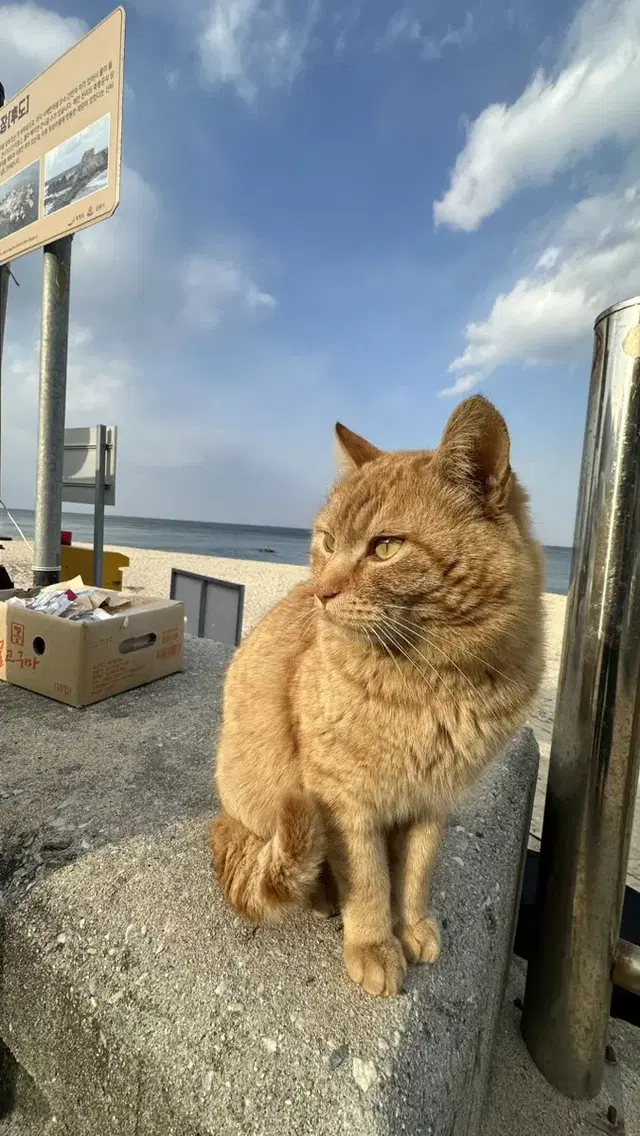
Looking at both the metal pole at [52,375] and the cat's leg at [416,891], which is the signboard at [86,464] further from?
the cat's leg at [416,891]

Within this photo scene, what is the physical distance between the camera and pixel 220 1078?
0.75 m

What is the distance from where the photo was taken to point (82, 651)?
73.5 inches

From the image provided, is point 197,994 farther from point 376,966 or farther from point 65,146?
point 65,146

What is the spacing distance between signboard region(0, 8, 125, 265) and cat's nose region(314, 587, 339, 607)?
101 inches

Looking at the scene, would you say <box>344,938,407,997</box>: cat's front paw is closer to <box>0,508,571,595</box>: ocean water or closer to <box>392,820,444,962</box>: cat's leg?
<box>392,820,444,962</box>: cat's leg

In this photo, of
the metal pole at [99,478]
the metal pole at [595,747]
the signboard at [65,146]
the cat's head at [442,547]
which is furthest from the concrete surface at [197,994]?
the signboard at [65,146]

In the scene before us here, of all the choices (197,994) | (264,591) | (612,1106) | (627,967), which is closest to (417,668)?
(197,994)

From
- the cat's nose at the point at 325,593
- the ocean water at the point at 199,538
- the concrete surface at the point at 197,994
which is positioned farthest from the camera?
the ocean water at the point at 199,538

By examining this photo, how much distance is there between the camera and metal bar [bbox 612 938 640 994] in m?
1.15

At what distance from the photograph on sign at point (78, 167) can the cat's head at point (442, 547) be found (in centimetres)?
263

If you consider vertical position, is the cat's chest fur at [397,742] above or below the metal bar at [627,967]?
above

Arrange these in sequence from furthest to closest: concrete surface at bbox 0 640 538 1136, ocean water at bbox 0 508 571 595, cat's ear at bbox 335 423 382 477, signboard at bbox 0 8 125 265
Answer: ocean water at bbox 0 508 571 595 < signboard at bbox 0 8 125 265 < cat's ear at bbox 335 423 382 477 < concrete surface at bbox 0 640 538 1136

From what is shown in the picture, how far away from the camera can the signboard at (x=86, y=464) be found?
3.23m

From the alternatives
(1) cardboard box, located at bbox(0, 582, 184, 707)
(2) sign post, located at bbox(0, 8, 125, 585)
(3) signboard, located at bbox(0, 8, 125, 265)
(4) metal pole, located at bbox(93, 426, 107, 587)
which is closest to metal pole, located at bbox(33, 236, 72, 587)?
(2) sign post, located at bbox(0, 8, 125, 585)
